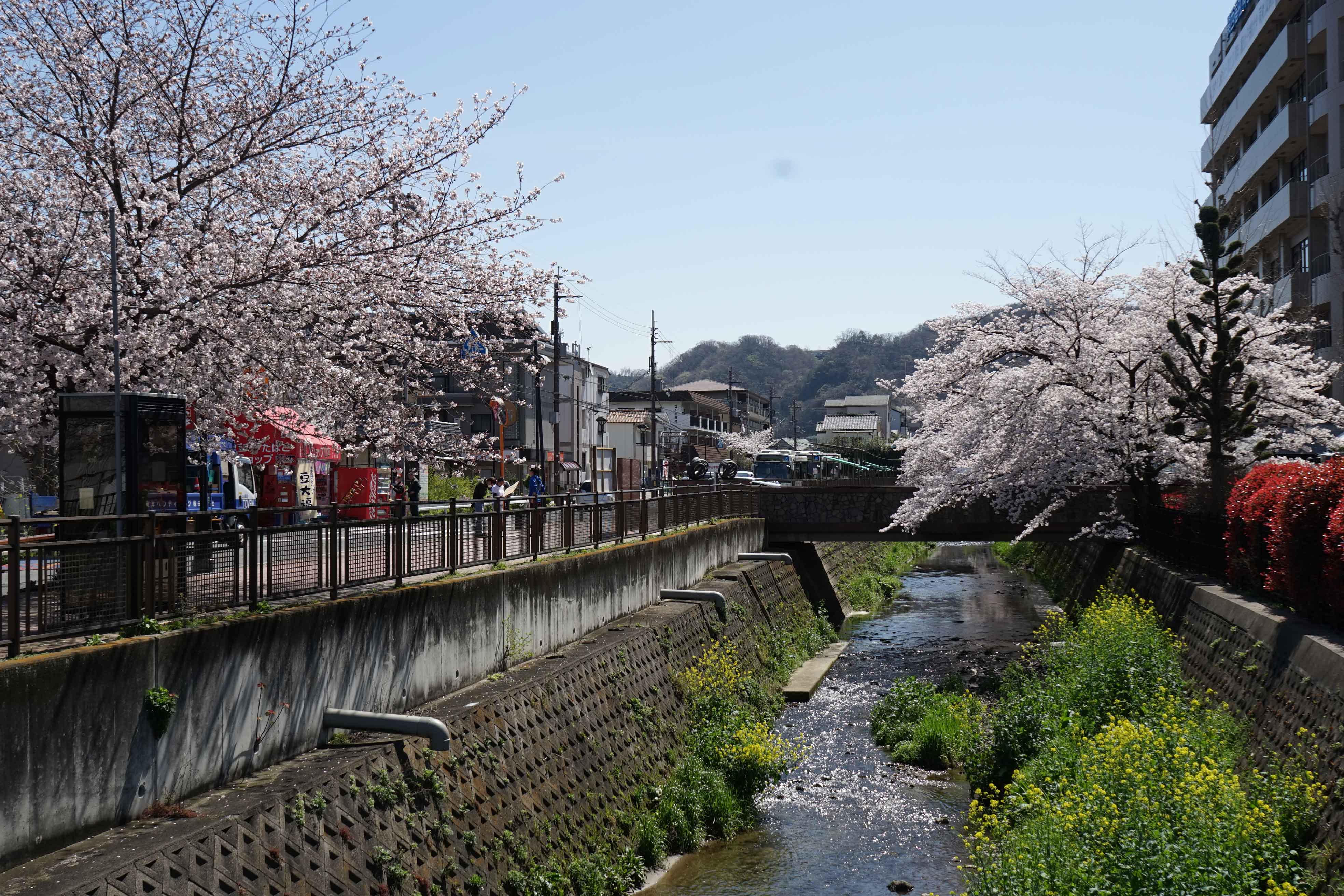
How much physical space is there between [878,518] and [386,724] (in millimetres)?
24548

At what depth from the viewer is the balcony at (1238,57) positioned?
113 ft

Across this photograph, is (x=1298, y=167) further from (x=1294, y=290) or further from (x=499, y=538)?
(x=499, y=538)

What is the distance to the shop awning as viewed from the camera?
46.0 feet

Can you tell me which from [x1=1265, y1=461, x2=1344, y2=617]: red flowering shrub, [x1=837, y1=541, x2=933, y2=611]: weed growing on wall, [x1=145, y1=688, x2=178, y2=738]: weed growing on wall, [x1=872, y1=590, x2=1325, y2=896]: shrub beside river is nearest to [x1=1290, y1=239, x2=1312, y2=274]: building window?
[x1=837, y1=541, x2=933, y2=611]: weed growing on wall

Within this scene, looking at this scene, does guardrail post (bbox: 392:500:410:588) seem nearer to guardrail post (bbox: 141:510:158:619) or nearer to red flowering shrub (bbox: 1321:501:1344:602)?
guardrail post (bbox: 141:510:158:619)

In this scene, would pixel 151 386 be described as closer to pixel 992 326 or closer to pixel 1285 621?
pixel 1285 621

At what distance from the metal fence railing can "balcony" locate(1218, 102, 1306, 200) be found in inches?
970

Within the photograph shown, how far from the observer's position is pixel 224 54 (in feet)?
42.7

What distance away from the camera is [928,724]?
1791cm

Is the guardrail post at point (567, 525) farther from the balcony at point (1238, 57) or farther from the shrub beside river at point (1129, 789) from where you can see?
the balcony at point (1238, 57)

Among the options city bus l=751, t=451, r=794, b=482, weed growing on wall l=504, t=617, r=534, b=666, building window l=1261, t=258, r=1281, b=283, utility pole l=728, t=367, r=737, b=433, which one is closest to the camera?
weed growing on wall l=504, t=617, r=534, b=666

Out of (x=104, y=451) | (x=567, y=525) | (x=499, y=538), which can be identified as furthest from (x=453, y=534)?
(x=567, y=525)

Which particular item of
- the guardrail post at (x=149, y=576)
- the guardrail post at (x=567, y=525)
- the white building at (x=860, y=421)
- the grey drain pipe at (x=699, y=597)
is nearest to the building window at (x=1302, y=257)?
the grey drain pipe at (x=699, y=597)

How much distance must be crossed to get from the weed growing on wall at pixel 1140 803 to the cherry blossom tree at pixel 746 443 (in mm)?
78998
